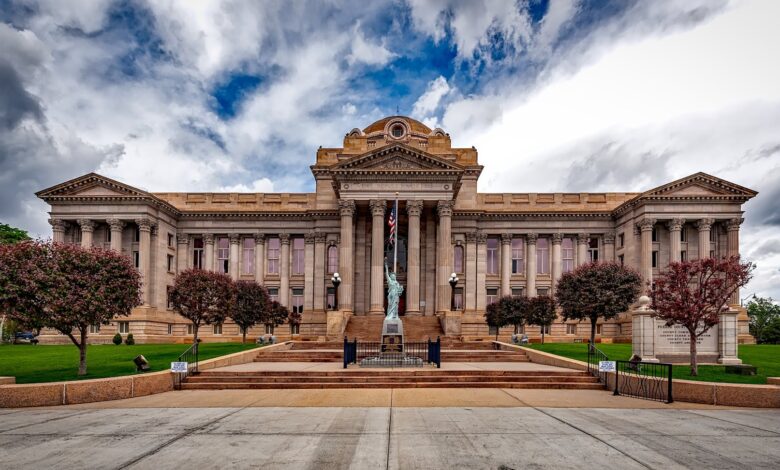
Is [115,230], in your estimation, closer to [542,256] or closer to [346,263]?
[346,263]

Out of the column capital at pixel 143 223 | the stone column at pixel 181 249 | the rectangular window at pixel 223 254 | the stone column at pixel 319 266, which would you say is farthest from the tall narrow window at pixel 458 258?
the column capital at pixel 143 223

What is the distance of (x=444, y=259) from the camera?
4391 centimetres

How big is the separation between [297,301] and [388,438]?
45.4 metres

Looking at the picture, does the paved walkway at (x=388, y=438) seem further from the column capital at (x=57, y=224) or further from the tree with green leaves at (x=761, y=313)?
the tree with green leaves at (x=761, y=313)

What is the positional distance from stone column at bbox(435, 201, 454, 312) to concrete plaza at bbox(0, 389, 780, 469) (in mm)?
26771

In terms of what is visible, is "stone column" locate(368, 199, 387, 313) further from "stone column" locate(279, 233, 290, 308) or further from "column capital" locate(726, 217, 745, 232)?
"column capital" locate(726, 217, 745, 232)

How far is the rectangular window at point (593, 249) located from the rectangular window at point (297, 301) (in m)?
30.3

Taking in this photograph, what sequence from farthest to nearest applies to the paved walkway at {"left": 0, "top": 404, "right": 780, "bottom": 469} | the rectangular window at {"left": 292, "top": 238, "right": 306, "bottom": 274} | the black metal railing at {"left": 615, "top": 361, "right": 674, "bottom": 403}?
the rectangular window at {"left": 292, "top": 238, "right": 306, "bottom": 274} → the black metal railing at {"left": 615, "top": 361, "right": 674, "bottom": 403} → the paved walkway at {"left": 0, "top": 404, "right": 780, "bottom": 469}

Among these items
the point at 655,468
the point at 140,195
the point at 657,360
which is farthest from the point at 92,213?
the point at 655,468

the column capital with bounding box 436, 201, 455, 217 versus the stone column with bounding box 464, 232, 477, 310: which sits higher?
the column capital with bounding box 436, 201, 455, 217

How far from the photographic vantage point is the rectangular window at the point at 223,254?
5544cm

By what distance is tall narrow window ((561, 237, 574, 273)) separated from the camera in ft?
179

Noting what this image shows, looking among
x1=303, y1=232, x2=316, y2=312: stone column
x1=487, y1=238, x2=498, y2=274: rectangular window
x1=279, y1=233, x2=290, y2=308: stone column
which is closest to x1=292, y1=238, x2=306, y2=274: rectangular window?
x1=279, y1=233, x2=290, y2=308: stone column

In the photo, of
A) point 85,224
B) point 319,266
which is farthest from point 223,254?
point 85,224
